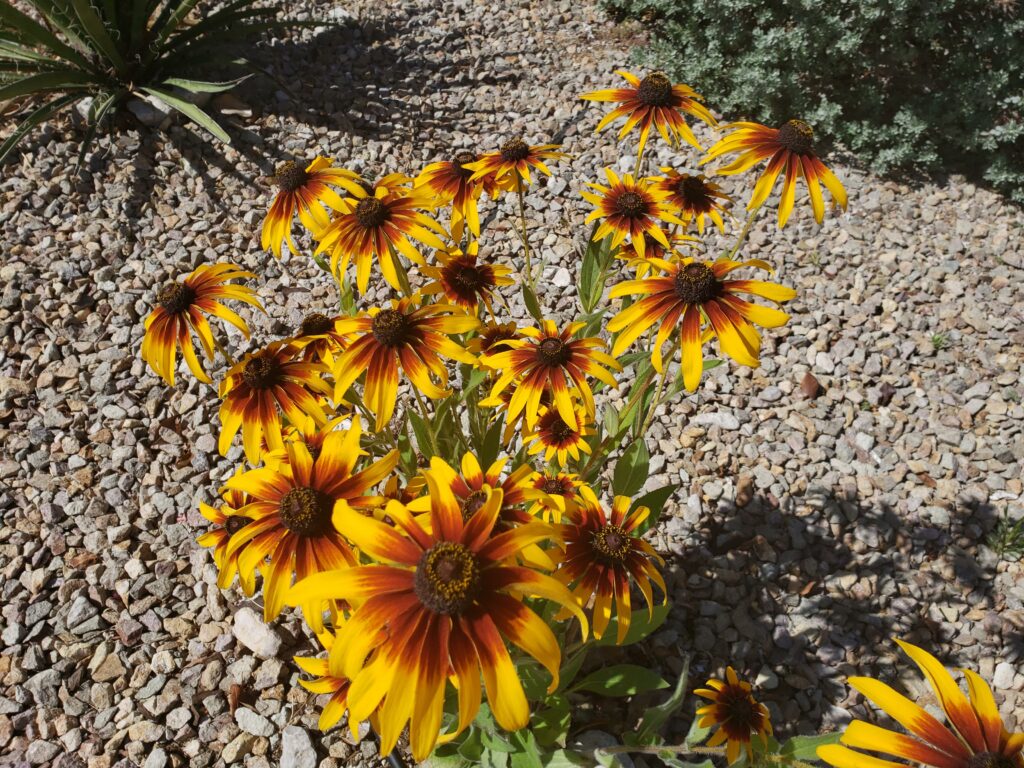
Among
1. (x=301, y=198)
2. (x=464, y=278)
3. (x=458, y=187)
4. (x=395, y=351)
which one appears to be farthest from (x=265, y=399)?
(x=458, y=187)

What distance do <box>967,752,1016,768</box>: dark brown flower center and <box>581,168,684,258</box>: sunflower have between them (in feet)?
4.62

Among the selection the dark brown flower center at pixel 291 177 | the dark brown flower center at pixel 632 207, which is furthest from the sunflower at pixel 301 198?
the dark brown flower center at pixel 632 207

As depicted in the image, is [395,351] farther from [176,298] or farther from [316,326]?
[176,298]

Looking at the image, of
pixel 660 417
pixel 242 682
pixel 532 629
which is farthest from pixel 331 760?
pixel 660 417

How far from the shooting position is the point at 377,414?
1485mm

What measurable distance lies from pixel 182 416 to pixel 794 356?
289 centimetres

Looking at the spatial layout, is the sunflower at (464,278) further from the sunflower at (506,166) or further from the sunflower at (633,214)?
the sunflower at (633,214)

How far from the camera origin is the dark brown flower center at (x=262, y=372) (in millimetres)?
1552

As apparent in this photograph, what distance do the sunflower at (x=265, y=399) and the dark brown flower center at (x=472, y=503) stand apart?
1.20 feet

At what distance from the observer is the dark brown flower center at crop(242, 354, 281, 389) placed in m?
1.55

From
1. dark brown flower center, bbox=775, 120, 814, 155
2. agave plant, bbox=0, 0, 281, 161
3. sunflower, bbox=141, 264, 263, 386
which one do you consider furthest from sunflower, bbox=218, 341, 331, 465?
agave plant, bbox=0, 0, 281, 161

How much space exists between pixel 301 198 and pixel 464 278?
50 cm

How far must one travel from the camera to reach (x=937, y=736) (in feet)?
3.43

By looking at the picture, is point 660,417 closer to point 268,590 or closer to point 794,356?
point 794,356
